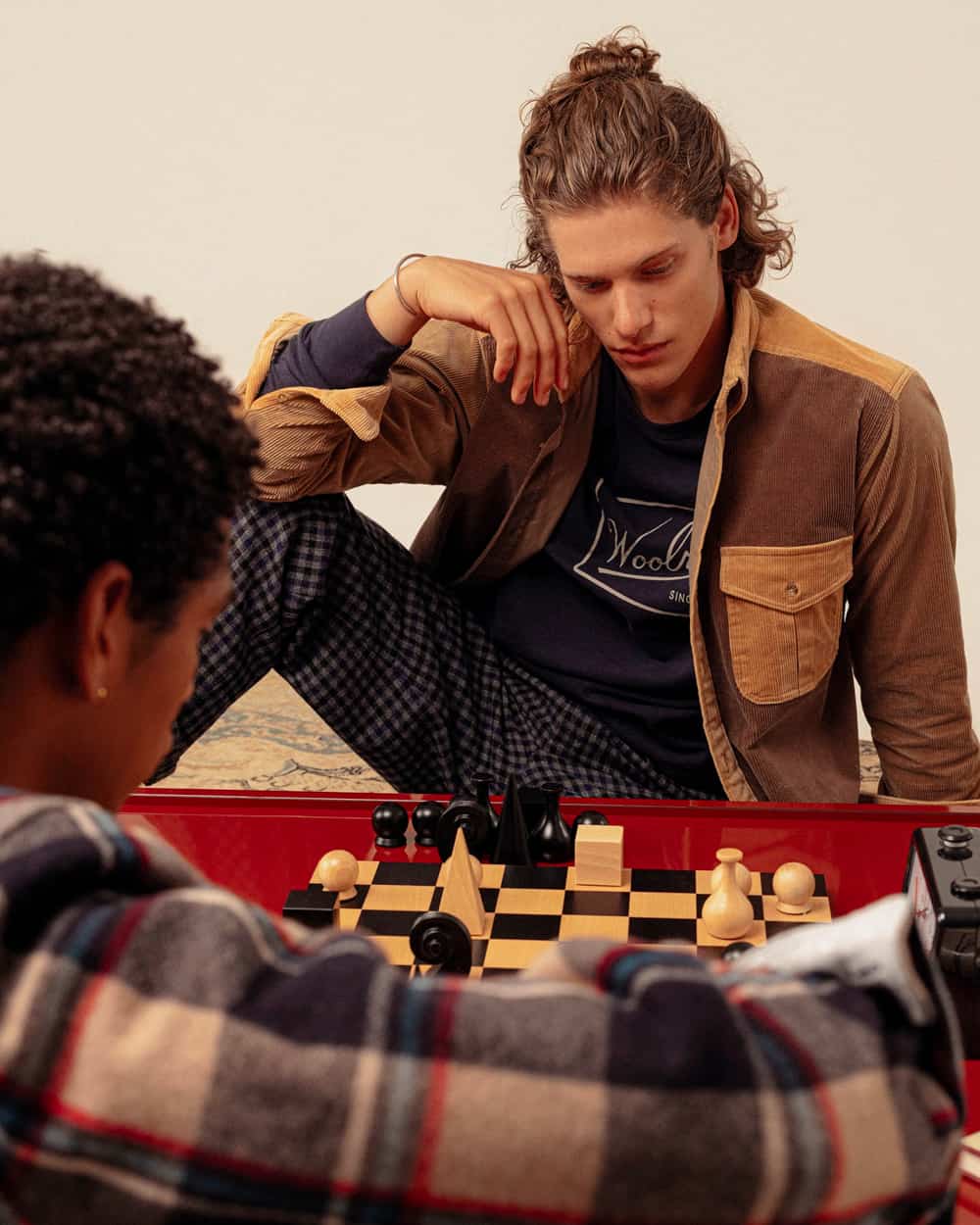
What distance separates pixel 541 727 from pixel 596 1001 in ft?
4.99

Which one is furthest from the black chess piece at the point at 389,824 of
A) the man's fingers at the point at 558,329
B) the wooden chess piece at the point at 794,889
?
the man's fingers at the point at 558,329

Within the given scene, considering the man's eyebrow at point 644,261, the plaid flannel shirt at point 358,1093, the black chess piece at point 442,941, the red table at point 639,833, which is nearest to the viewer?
the plaid flannel shirt at point 358,1093

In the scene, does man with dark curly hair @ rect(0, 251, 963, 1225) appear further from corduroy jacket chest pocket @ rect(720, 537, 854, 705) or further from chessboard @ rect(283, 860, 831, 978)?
corduroy jacket chest pocket @ rect(720, 537, 854, 705)

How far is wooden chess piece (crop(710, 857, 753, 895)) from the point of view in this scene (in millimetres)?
1492

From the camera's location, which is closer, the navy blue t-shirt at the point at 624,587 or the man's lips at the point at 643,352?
the man's lips at the point at 643,352

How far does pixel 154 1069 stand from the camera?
22.6 inches

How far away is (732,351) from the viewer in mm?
2020

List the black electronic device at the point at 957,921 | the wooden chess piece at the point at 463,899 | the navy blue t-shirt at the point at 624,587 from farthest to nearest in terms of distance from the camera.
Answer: the navy blue t-shirt at the point at 624,587
the wooden chess piece at the point at 463,899
the black electronic device at the point at 957,921

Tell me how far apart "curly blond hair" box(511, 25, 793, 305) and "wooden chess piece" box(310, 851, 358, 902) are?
914 mm

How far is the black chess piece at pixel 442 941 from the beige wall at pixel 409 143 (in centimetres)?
243

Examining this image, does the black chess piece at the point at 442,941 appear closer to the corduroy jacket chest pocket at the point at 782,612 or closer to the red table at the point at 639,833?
the red table at the point at 639,833

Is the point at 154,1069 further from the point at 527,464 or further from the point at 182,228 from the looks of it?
the point at 182,228

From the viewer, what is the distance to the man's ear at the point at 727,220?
2.03 meters

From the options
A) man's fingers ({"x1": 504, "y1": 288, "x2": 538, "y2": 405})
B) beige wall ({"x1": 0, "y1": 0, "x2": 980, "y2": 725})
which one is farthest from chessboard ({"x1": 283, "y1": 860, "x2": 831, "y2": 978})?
beige wall ({"x1": 0, "y1": 0, "x2": 980, "y2": 725})
